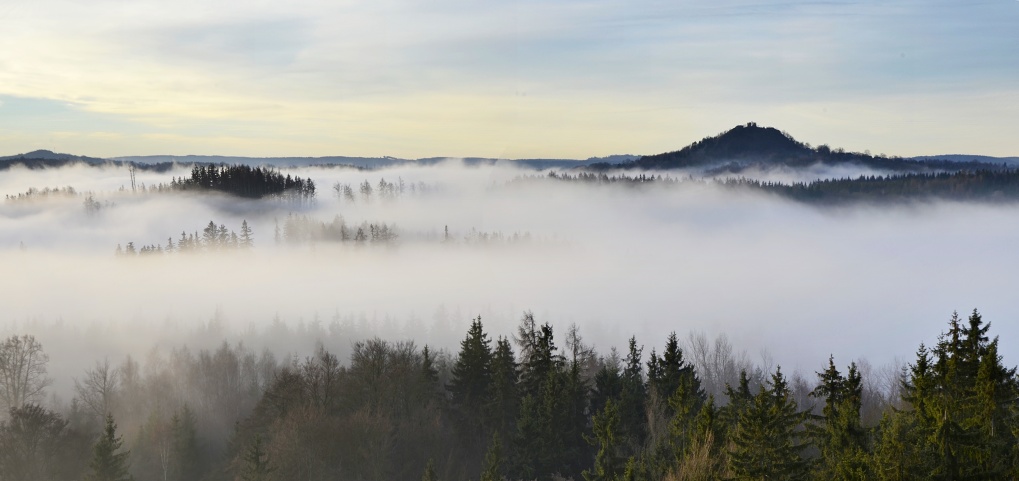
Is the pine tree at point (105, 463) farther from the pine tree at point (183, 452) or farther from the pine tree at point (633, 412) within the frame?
the pine tree at point (633, 412)

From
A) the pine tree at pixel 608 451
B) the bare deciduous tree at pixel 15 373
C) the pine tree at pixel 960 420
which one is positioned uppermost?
the pine tree at pixel 960 420

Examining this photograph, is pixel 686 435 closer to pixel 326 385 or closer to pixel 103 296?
pixel 326 385

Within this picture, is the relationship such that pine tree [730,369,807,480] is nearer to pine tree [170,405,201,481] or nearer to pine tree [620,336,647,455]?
pine tree [620,336,647,455]

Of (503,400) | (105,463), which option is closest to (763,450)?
(503,400)

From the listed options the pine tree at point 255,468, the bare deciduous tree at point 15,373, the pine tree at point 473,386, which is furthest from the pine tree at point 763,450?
the bare deciduous tree at point 15,373

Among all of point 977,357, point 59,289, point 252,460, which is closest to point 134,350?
point 59,289

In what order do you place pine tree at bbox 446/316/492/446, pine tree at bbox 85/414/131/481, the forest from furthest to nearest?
pine tree at bbox 446/316/492/446, pine tree at bbox 85/414/131/481, the forest

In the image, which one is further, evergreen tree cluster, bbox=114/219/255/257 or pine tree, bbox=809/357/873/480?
evergreen tree cluster, bbox=114/219/255/257

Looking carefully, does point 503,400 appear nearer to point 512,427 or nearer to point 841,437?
point 512,427

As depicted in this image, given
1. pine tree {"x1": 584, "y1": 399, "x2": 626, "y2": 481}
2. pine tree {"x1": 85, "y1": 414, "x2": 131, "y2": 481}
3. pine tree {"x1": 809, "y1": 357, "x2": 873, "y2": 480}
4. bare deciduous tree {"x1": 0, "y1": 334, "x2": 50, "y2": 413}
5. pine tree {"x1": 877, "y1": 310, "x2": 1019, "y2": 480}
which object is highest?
pine tree {"x1": 877, "y1": 310, "x2": 1019, "y2": 480}

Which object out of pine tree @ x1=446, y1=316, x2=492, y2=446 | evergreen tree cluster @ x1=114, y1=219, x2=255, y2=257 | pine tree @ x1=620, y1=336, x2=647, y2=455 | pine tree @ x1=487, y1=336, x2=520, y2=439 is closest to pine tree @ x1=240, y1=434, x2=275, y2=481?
pine tree @ x1=446, y1=316, x2=492, y2=446

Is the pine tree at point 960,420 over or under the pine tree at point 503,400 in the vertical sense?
over

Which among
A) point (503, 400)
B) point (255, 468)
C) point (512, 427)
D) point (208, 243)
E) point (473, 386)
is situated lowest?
point (208, 243)

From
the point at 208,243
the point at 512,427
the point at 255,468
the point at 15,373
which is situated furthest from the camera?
the point at 208,243
